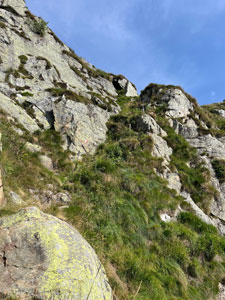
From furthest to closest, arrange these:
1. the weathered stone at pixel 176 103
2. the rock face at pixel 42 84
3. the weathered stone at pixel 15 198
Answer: the weathered stone at pixel 176 103, the rock face at pixel 42 84, the weathered stone at pixel 15 198

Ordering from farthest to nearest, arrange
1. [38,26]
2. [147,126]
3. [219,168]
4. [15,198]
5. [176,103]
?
[38,26] → [176,103] → [147,126] → [219,168] → [15,198]

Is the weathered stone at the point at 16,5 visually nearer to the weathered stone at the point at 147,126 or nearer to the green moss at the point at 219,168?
the weathered stone at the point at 147,126

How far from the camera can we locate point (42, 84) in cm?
2022

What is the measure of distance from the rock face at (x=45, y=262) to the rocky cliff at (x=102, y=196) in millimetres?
21

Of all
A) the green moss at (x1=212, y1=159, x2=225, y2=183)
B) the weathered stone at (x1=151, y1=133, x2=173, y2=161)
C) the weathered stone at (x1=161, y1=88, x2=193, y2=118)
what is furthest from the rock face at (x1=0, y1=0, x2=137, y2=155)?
the green moss at (x1=212, y1=159, x2=225, y2=183)

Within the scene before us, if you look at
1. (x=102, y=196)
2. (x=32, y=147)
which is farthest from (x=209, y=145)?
(x=32, y=147)

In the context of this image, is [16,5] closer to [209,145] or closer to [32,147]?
[32,147]

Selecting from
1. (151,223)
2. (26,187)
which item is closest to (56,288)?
(26,187)

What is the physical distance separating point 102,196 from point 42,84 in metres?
15.8

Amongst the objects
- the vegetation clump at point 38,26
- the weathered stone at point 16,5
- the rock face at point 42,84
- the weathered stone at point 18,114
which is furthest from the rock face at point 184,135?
the weathered stone at point 16,5

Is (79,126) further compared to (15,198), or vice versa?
(79,126)

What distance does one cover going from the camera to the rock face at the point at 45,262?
140 inches

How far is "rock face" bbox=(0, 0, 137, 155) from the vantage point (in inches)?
573

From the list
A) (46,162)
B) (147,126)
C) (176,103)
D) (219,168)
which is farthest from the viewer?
(176,103)
